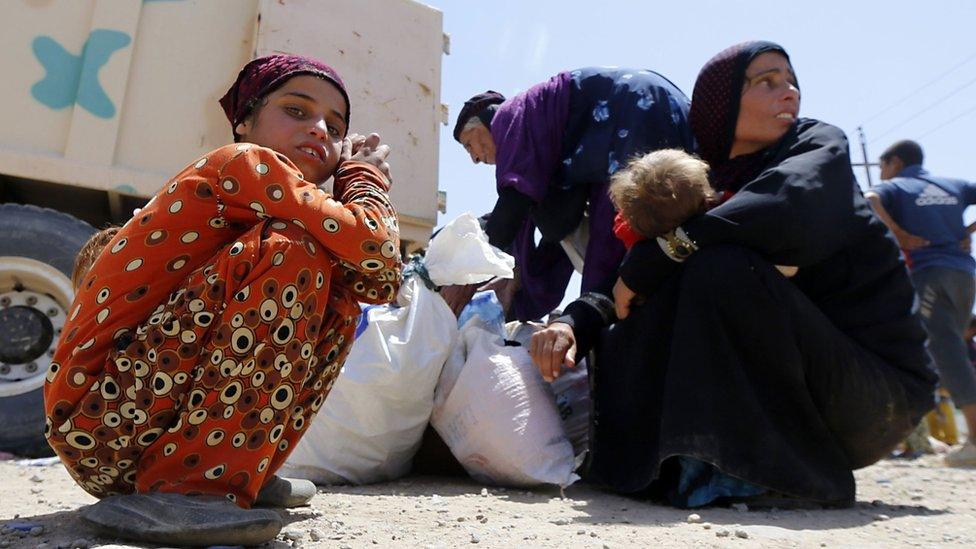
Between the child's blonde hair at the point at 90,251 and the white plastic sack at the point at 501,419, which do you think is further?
the white plastic sack at the point at 501,419

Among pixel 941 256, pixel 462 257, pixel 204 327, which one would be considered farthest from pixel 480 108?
pixel 941 256

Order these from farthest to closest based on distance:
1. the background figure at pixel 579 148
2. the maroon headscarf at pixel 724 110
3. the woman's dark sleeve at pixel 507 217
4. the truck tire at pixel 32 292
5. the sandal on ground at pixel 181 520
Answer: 1. the truck tire at pixel 32 292
2. the woman's dark sleeve at pixel 507 217
3. the background figure at pixel 579 148
4. the maroon headscarf at pixel 724 110
5. the sandal on ground at pixel 181 520

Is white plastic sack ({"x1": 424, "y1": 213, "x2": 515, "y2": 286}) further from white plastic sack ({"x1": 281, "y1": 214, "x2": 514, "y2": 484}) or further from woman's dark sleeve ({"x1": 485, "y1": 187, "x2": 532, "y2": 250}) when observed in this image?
woman's dark sleeve ({"x1": 485, "y1": 187, "x2": 532, "y2": 250})

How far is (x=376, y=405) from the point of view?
233cm

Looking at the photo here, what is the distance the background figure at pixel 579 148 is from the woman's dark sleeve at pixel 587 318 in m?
0.19

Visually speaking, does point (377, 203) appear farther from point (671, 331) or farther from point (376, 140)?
point (671, 331)

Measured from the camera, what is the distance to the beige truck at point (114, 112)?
322cm

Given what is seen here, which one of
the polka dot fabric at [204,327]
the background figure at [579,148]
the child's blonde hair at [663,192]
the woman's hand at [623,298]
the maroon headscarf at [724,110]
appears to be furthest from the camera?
the background figure at [579,148]

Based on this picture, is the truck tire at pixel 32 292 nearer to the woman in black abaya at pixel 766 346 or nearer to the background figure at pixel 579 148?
the background figure at pixel 579 148

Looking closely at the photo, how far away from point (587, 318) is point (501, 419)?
1.30 feet

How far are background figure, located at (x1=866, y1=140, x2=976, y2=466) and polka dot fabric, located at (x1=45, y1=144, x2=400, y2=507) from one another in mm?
3461

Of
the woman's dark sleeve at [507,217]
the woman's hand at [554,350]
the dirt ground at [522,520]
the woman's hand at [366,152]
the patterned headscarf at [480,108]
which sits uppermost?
the patterned headscarf at [480,108]

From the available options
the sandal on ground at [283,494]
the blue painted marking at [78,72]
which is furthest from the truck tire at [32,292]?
the sandal on ground at [283,494]

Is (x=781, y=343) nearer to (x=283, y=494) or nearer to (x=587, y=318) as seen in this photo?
(x=587, y=318)
